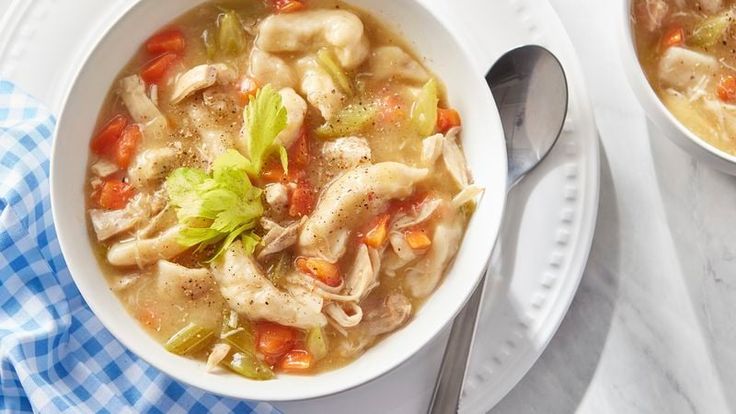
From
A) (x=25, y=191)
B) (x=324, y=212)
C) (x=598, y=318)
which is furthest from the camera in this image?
(x=598, y=318)

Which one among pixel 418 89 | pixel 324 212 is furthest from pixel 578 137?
pixel 324 212

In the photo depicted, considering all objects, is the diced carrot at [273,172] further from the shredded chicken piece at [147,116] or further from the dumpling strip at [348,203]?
the shredded chicken piece at [147,116]

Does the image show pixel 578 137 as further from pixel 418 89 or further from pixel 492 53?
pixel 418 89

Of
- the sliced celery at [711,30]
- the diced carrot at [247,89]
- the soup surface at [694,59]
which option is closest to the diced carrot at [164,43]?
the diced carrot at [247,89]

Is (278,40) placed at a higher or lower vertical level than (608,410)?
higher

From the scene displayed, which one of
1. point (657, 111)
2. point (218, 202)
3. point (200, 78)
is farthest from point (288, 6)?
point (657, 111)

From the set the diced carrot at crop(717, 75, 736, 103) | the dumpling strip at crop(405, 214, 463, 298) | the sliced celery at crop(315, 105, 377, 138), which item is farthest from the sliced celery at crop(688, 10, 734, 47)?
the sliced celery at crop(315, 105, 377, 138)
